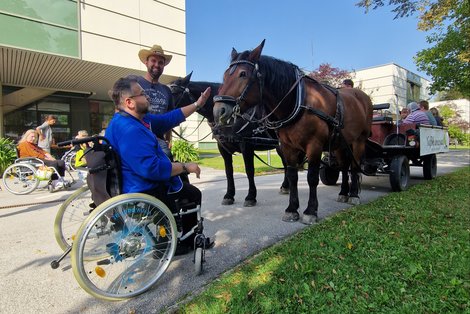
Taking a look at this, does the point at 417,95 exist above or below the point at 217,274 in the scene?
above

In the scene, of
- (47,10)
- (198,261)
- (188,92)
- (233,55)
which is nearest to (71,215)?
(198,261)

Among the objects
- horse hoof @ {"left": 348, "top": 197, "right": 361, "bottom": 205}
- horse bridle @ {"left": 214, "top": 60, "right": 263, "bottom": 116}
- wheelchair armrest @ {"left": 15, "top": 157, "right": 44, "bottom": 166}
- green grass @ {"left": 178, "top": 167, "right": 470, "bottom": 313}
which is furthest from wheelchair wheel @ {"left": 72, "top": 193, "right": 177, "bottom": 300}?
wheelchair armrest @ {"left": 15, "top": 157, "right": 44, "bottom": 166}

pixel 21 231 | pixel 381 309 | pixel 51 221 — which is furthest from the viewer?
pixel 51 221

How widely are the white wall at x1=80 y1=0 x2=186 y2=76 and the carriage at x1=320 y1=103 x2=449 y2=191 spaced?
9.72 m

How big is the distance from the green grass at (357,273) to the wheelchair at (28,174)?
20.9 feet

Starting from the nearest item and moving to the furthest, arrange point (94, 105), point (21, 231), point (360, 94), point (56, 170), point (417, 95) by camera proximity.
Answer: point (21, 231) < point (360, 94) < point (56, 170) < point (94, 105) < point (417, 95)

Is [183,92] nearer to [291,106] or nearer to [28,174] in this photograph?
[291,106]

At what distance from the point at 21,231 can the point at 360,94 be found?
18.3 feet

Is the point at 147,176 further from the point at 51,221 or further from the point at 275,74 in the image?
the point at 51,221

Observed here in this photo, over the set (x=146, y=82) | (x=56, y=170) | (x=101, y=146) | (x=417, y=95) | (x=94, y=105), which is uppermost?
(x=417, y=95)

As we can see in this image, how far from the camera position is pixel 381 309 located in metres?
1.89

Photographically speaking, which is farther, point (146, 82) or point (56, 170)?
point (56, 170)

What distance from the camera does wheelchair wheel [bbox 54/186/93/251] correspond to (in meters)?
2.59

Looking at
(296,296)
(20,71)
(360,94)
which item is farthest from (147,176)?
(20,71)
